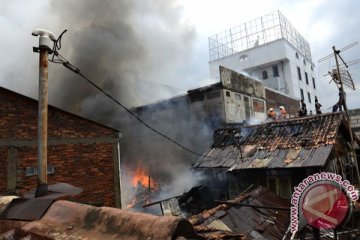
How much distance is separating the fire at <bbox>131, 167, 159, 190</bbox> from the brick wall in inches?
334

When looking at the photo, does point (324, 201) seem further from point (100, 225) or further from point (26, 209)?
point (26, 209)

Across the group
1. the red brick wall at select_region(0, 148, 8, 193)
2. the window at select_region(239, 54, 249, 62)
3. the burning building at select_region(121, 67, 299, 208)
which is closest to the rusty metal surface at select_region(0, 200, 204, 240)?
the red brick wall at select_region(0, 148, 8, 193)

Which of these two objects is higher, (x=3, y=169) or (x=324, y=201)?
(x=3, y=169)

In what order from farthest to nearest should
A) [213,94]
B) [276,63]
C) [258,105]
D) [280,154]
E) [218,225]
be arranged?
[276,63] → [258,105] → [213,94] → [280,154] → [218,225]

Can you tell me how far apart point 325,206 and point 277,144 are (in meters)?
10.9

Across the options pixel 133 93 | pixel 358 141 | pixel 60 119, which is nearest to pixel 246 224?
pixel 60 119

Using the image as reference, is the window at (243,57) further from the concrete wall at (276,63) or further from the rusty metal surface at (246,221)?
the rusty metal surface at (246,221)

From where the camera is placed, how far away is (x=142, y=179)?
2053cm

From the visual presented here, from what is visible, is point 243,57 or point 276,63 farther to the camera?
point 243,57

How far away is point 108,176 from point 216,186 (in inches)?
239

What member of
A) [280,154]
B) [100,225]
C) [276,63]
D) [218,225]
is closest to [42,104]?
[100,225]

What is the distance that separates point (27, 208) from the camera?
326 cm

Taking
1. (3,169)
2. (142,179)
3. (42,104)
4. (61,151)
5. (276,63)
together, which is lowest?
(142,179)

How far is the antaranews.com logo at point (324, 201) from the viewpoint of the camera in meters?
3.05
